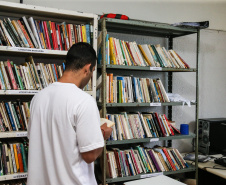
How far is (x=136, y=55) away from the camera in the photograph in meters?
2.43

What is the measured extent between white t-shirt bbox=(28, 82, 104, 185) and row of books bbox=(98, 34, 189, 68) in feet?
3.45

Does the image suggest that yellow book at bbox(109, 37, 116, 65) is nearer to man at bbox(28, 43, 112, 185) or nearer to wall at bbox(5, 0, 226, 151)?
wall at bbox(5, 0, 226, 151)

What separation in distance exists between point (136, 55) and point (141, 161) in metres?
1.00

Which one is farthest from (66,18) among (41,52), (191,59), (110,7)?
(191,59)

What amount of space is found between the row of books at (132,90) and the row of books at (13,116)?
697 mm

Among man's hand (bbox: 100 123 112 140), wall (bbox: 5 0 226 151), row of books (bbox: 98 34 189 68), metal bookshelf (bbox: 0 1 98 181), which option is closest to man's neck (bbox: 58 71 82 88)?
man's hand (bbox: 100 123 112 140)

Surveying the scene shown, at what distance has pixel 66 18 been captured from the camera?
7.45 ft

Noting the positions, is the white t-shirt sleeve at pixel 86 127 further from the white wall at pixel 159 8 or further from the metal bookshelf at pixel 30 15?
the white wall at pixel 159 8

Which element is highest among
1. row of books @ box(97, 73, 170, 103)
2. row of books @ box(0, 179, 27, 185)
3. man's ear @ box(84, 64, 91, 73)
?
man's ear @ box(84, 64, 91, 73)

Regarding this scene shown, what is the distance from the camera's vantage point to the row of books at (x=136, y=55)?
7.54 ft

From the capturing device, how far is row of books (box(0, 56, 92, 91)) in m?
1.96

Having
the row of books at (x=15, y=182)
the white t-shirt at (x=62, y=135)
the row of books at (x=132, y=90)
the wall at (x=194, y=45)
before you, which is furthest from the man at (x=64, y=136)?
the wall at (x=194, y=45)

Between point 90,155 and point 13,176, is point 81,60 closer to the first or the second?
point 90,155

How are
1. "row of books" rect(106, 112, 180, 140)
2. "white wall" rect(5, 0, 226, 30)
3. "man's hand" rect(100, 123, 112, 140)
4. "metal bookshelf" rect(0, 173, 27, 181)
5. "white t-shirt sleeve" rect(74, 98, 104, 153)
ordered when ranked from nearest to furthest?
"white t-shirt sleeve" rect(74, 98, 104, 153) → "man's hand" rect(100, 123, 112, 140) → "metal bookshelf" rect(0, 173, 27, 181) → "row of books" rect(106, 112, 180, 140) → "white wall" rect(5, 0, 226, 30)
